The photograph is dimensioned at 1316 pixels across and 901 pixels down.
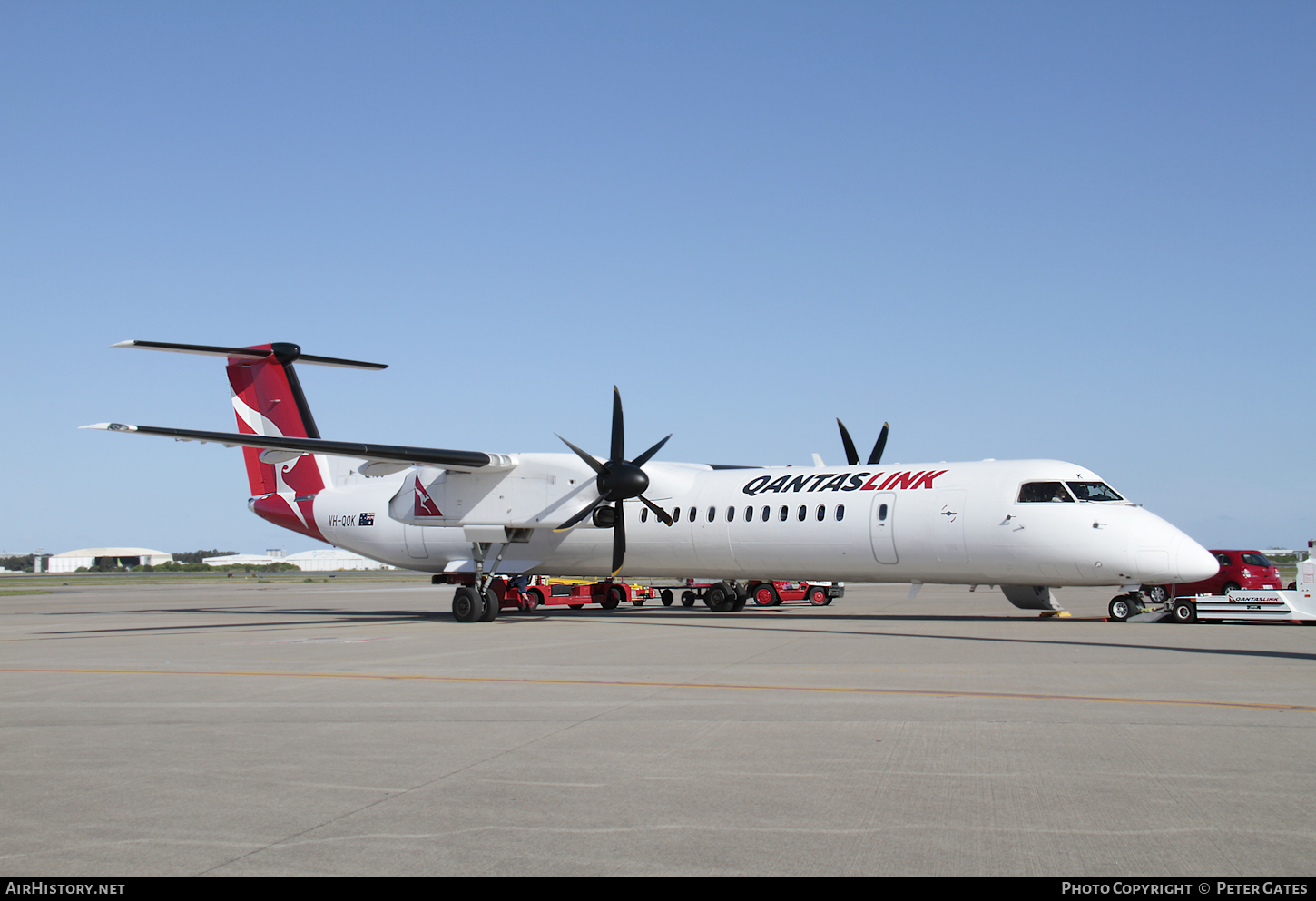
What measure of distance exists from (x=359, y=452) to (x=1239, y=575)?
23.8 metres

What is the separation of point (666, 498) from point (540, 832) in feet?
68.9

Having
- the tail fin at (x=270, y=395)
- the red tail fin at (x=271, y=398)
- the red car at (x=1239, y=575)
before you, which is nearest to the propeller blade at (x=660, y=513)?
the red tail fin at (x=271, y=398)

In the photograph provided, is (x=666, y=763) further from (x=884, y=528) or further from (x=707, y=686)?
(x=884, y=528)

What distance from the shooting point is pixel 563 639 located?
1888cm

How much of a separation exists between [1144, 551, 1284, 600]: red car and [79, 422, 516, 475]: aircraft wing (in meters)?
18.4

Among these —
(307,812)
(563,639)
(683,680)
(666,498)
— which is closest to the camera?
(307,812)

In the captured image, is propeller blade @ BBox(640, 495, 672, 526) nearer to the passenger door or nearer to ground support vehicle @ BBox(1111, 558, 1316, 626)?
the passenger door

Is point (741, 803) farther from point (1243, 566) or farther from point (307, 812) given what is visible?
point (1243, 566)

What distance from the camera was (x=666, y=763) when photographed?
24.1ft

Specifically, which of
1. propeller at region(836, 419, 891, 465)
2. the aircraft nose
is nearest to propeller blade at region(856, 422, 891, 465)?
propeller at region(836, 419, 891, 465)

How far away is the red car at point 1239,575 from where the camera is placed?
2809 cm

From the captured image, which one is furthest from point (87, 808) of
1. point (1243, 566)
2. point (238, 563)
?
point (238, 563)

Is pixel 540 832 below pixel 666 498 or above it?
below

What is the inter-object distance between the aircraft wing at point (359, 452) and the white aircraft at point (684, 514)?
0.16ft
